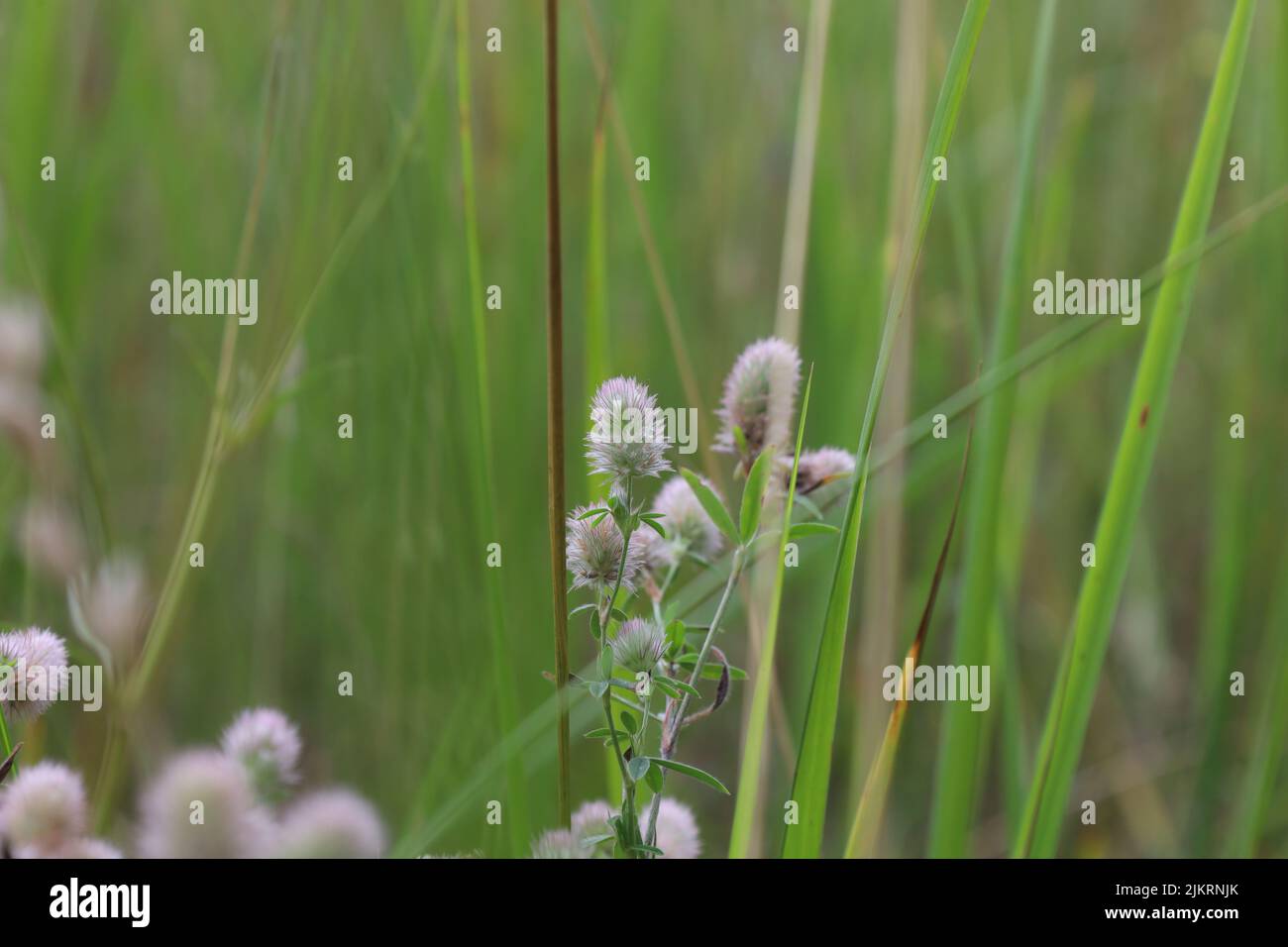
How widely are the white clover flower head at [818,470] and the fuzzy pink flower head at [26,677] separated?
0.49 meters

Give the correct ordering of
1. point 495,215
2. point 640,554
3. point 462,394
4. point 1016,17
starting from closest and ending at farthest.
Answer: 1. point 640,554
2. point 462,394
3. point 495,215
4. point 1016,17

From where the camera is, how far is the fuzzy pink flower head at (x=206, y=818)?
1.64ft

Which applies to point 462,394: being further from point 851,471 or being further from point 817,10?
point 817,10

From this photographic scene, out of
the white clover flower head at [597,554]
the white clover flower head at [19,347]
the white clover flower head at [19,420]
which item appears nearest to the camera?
the white clover flower head at [597,554]

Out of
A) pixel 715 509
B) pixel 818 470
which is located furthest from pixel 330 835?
pixel 818 470

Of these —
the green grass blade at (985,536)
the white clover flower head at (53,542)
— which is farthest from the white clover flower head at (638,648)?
the white clover flower head at (53,542)

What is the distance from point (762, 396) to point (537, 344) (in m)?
0.99

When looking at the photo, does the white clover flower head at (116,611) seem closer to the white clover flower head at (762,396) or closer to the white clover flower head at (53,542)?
the white clover flower head at (53,542)

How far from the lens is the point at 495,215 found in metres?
2.02

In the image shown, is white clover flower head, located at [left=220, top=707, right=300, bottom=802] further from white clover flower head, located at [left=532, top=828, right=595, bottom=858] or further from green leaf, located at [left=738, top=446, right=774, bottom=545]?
green leaf, located at [left=738, top=446, right=774, bottom=545]

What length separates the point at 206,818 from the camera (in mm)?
501

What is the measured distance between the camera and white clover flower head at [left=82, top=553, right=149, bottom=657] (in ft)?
2.75

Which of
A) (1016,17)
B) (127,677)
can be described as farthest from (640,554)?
(1016,17)
